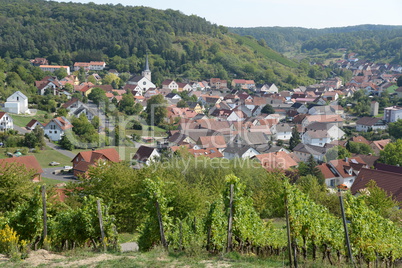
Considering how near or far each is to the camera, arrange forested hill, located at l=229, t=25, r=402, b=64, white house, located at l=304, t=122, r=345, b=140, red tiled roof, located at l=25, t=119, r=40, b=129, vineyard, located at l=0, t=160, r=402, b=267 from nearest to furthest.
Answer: vineyard, located at l=0, t=160, r=402, b=267 → red tiled roof, located at l=25, t=119, r=40, b=129 → white house, located at l=304, t=122, r=345, b=140 → forested hill, located at l=229, t=25, r=402, b=64

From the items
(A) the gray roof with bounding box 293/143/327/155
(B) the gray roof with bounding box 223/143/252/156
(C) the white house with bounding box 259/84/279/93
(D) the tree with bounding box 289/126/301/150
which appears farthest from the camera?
(C) the white house with bounding box 259/84/279/93

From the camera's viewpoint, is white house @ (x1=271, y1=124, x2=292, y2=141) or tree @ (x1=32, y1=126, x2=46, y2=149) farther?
white house @ (x1=271, y1=124, x2=292, y2=141)

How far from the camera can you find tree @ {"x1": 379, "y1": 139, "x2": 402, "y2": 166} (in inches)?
1179

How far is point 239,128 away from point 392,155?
15689 millimetres

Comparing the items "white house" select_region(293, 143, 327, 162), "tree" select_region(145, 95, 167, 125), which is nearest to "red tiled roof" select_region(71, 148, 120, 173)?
"white house" select_region(293, 143, 327, 162)

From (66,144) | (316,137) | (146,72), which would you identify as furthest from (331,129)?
(146,72)

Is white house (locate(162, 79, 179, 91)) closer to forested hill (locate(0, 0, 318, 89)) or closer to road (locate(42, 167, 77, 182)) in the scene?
forested hill (locate(0, 0, 318, 89))

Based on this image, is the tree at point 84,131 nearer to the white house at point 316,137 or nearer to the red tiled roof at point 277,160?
the red tiled roof at point 277,160

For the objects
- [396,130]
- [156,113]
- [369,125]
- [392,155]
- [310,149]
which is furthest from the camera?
[369,125]

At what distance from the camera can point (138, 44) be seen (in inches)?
3381

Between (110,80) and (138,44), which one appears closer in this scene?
(110,80)

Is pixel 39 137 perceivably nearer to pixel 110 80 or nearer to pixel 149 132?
pixel 149 132

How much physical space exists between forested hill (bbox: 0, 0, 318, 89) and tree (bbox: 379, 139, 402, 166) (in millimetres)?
47730

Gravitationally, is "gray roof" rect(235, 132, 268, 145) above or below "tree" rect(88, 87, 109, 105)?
below
